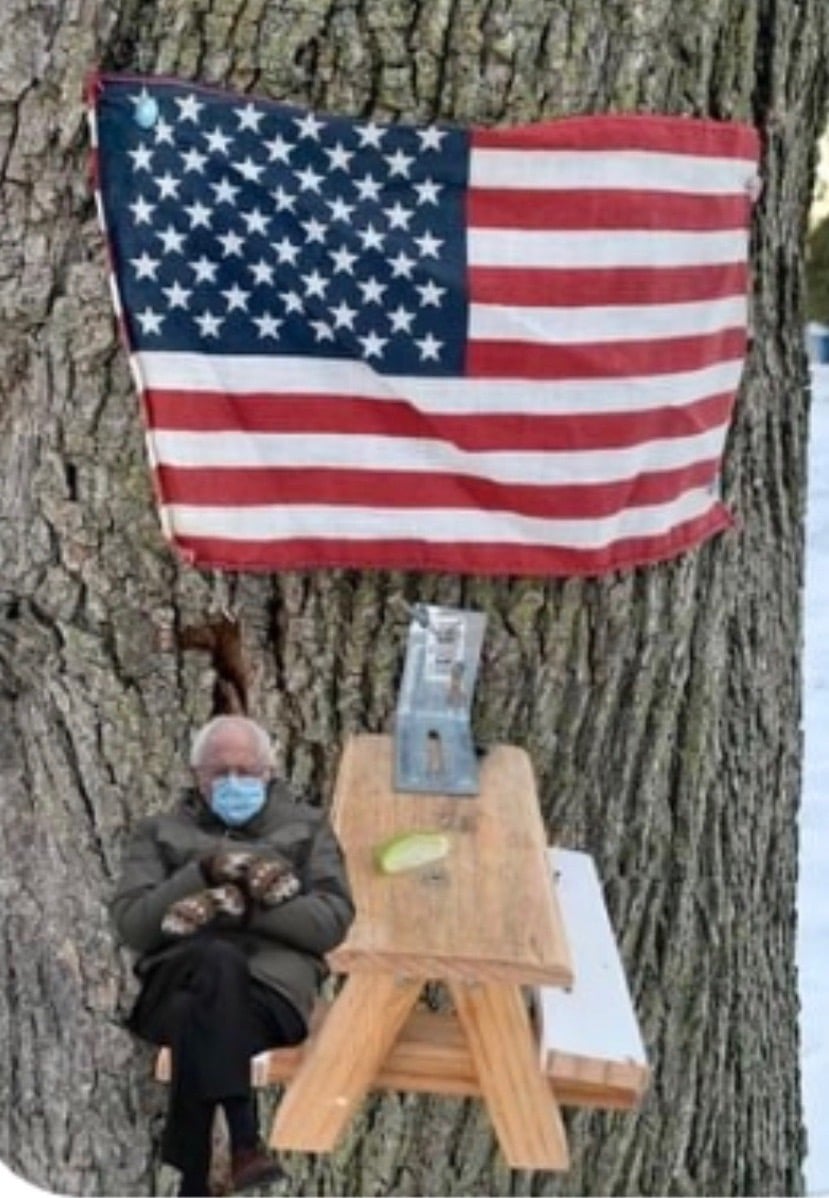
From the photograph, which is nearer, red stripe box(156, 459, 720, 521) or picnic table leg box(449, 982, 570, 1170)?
picnic table leg box(449, 982, 570, 1170)

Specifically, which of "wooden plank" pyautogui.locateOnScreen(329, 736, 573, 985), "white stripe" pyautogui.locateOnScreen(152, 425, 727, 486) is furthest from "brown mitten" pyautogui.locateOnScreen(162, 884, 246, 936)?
"white stripe" pyautogui.locateOnScreen(152, 425, 727, 486)

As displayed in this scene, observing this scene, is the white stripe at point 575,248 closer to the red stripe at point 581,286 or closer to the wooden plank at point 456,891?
the red stripe at point 581,286

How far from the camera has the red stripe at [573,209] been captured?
155cm

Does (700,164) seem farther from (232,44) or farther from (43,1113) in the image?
(43,1113)

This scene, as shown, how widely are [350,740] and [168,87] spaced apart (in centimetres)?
54

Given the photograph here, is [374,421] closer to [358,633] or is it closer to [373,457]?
[373,457]

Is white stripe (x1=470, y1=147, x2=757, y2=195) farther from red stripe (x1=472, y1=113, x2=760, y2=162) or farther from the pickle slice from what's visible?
the pickle slice

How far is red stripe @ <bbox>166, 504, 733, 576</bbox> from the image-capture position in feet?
5.31

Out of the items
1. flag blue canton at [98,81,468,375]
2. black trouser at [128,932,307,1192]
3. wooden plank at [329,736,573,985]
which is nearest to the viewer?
black trouser at [128,932,307,1192]

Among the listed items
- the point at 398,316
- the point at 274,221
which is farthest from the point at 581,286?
the point at 274,221

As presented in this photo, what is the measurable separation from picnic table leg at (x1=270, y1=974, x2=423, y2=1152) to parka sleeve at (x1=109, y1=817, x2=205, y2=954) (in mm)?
201

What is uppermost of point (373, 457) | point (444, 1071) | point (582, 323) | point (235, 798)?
point (582, 323)

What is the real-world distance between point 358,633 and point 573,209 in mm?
398

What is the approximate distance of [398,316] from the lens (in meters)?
1.56
